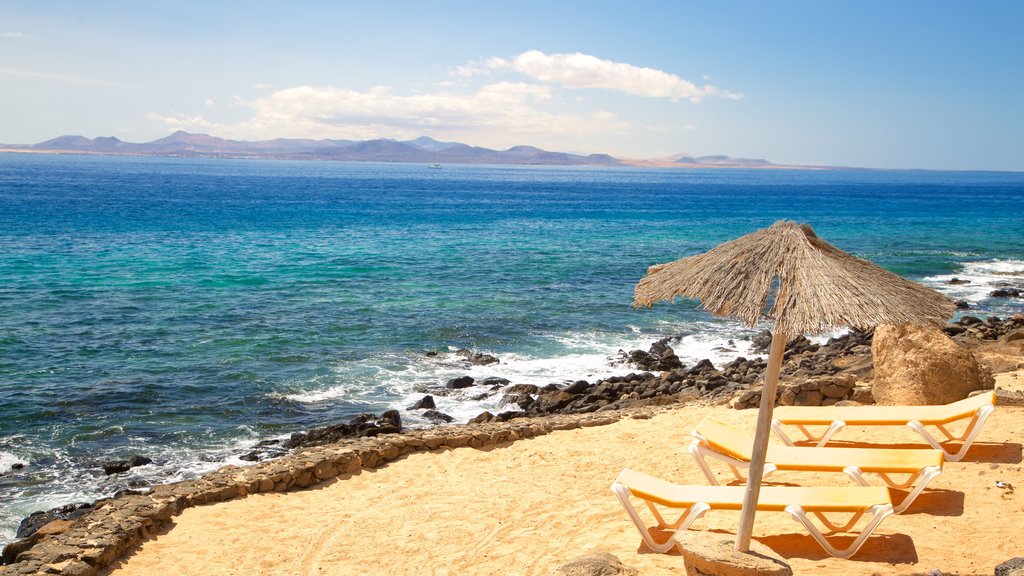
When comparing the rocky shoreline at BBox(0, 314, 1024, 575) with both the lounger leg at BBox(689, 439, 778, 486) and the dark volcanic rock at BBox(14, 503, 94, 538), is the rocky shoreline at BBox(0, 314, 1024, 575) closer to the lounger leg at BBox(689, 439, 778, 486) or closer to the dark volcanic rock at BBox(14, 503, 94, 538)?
the dark volcanic rock at BBox(14, 503, 94, 538)

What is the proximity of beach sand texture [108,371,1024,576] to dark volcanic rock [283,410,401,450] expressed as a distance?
2026mm

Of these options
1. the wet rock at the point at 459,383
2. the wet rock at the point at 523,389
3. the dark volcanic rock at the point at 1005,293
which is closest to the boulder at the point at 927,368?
the wet rock at the point at 523,389

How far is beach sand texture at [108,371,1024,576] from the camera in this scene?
21.7 ft

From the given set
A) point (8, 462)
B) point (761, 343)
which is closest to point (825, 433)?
point (761, 343)

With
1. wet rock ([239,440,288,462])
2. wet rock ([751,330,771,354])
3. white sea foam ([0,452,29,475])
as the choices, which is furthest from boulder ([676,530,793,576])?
wet rock ([751,330,771,354])

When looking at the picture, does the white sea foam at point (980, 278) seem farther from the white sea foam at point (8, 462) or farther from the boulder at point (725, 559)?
the white sea foam at point (8, 462)

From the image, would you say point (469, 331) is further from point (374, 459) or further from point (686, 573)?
A: point (686, 573)

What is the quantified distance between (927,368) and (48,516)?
1168 centimetres

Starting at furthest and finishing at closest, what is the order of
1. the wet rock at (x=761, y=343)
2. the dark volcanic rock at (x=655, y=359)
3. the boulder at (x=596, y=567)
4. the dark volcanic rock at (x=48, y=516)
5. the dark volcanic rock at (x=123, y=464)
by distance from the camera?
1. the wet rock at (x=761, y=343)
2. the dark volcanic rock at (x=655, y=359)
3. the dark volcanic rock at (x=123, y=464)
4. the dark volcanic rock at (x=48, y=516)
5. the boulder at (x=596, y=567)

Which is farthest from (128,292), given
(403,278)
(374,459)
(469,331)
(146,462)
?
(374,459)

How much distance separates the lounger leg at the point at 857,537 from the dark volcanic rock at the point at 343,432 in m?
7.14

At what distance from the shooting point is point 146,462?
37.2ft

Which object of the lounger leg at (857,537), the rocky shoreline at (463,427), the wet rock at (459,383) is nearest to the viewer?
the lounger leg at (857,537)

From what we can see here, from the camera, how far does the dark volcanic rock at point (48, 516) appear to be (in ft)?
29.3
